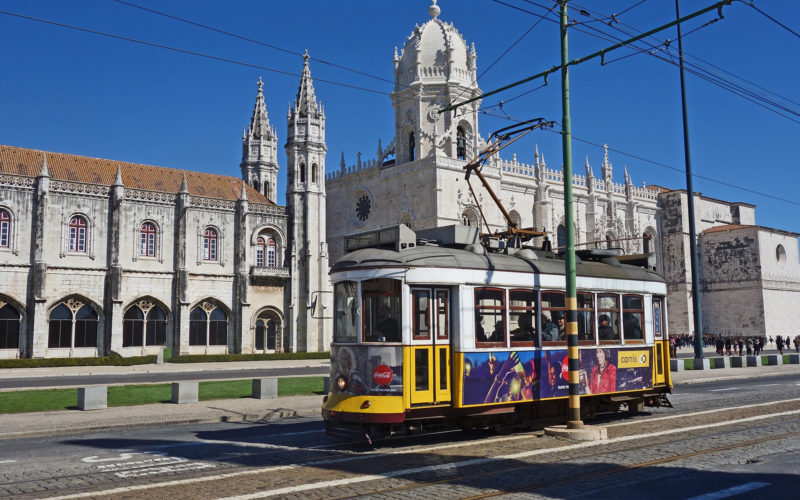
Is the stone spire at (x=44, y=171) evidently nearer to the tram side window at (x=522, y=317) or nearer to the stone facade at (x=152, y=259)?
the stone facade at (x=152, y=259)

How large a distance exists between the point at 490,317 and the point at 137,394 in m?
13.5

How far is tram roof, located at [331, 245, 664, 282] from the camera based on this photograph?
1134cm

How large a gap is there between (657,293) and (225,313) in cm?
3528

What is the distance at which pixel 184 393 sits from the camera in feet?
62.1

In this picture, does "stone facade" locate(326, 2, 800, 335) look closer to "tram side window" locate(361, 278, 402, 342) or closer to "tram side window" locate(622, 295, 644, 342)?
"tram side window" locate(622, 295, 644, 342)

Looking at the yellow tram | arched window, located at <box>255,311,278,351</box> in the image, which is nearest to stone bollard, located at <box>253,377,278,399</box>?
the yellow tram

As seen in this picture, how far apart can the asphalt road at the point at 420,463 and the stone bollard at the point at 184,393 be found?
402 cm

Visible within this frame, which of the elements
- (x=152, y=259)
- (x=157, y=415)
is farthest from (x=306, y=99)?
(x=157, y=415)

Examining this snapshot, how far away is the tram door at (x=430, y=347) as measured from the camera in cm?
1107

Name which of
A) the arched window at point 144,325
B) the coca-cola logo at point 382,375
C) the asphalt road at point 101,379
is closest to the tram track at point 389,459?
the coca-cola logo at point 382,375

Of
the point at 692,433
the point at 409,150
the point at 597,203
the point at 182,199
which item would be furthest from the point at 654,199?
the point at 692,433

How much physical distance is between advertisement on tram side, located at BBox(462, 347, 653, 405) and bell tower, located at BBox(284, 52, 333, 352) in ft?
112

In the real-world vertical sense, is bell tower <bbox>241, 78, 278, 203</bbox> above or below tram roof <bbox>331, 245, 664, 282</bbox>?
above

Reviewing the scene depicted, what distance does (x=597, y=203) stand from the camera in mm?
64250
